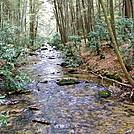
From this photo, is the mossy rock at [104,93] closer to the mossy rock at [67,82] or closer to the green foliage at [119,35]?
the mossy rock at [67,82]

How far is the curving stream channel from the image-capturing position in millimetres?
5324

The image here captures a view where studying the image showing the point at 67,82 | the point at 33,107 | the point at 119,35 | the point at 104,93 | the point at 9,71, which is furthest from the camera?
the point at 119,35

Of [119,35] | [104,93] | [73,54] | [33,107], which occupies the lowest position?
[33,107]

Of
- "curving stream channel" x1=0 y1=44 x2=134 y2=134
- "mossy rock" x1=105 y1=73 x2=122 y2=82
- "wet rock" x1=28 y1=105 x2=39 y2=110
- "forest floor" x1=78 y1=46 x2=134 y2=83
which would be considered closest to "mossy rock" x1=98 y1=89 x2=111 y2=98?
"curving stream channel" x1=0 y1=44 x2=134 y2=134

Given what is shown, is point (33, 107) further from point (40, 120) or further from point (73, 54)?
point (73, 54)

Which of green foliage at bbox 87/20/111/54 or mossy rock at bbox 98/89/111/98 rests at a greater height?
green foliage at bbox 87/20/111/54

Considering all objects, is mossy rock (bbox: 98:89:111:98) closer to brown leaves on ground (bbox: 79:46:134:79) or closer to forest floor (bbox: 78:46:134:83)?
forest floor (bbox: 78:46:134:83)

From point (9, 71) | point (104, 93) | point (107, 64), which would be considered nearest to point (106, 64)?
point (107, 64)

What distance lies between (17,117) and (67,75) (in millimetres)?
5989

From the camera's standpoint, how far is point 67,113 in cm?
642

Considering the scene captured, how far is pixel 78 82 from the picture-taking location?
1019 cm

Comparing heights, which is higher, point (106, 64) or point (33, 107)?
point (106, 64)

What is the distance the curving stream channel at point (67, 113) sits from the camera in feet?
17.5

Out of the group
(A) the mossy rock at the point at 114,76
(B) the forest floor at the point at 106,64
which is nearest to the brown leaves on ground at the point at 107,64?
(B) the forest floor at the point at 106,64
